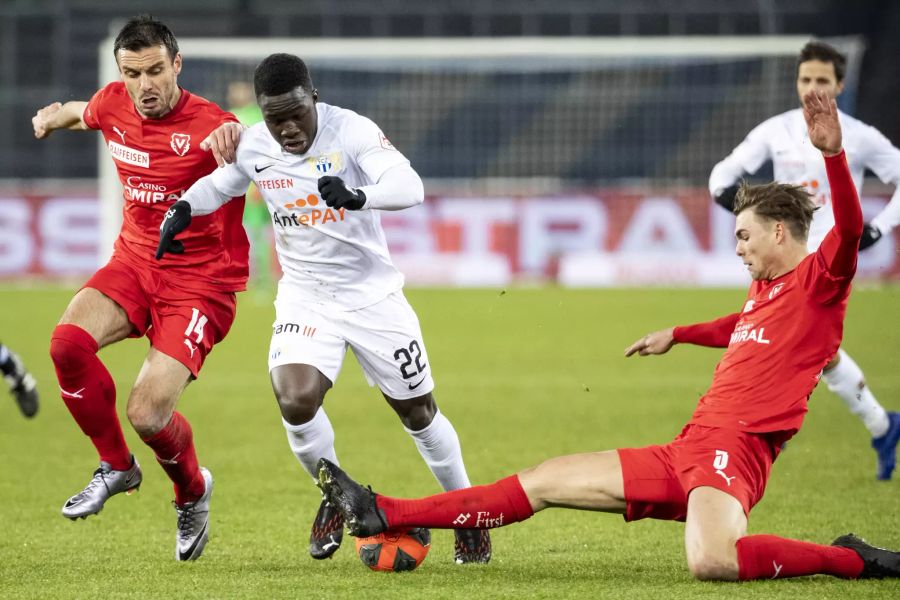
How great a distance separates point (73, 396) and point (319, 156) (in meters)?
1.39

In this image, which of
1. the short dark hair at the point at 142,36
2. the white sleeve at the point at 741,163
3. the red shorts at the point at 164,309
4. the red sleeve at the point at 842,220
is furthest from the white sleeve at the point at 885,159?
the short dark hair at the point at 142,36

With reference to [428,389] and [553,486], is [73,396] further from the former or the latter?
[553,486]

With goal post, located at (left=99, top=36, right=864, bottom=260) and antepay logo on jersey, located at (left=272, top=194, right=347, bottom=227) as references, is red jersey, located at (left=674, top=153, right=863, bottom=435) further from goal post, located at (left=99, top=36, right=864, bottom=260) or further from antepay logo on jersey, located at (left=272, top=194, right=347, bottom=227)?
goal post, located at (left=99, top=36, right=864, bottom=260)

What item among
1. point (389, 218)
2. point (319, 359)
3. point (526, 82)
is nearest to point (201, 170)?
point (319, 359)

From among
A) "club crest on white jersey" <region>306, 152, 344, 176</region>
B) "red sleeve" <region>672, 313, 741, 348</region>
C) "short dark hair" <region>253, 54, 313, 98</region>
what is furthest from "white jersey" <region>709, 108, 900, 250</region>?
"short dark hair" <region>253, 54, 313, 98</region>

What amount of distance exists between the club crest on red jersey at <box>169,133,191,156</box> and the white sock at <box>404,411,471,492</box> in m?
1.53

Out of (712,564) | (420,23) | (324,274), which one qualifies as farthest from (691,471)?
(420,23)

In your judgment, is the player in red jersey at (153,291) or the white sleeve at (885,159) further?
the white sleeve at (885,159)

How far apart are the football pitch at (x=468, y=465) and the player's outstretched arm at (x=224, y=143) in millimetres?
1282

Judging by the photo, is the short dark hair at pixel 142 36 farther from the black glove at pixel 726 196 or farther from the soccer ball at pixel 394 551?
the black glove at pixel 726 196

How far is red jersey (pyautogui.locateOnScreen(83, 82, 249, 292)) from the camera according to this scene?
5.97 meters

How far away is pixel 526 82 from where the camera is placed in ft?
73.3

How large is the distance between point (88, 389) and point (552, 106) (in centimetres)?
1658

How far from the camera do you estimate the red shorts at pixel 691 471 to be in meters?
4.93
